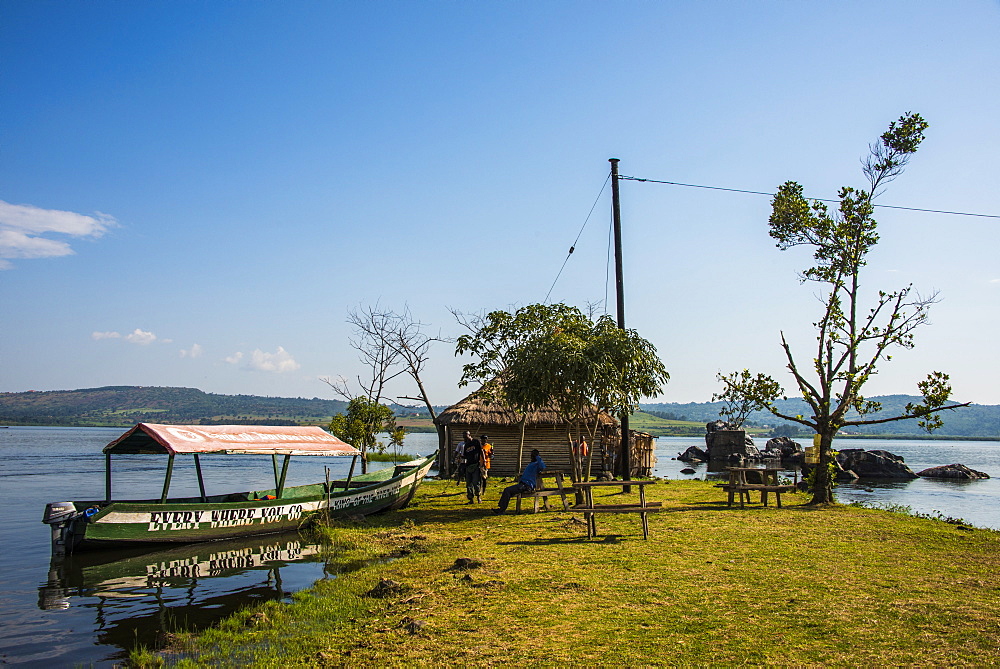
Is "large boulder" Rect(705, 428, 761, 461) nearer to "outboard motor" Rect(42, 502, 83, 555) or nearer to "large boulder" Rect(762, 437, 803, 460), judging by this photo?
"large boulder" Rect(762, 437, 803, 460)

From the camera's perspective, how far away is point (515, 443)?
29641 millimetres

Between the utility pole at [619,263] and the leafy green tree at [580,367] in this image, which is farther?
the utility pole at [619,263]

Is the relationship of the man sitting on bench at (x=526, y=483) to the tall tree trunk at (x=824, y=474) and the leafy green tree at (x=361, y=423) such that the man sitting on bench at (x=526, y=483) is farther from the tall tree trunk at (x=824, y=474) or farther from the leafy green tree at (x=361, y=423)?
the leafy green tree at (x=361, y=423)

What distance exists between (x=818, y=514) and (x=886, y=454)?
37.4 meters

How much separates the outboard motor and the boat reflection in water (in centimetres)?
28

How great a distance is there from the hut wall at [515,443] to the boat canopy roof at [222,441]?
493 inches

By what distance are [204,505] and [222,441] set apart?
4.50ft

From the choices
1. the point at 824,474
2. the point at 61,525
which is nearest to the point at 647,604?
the point at 824,474

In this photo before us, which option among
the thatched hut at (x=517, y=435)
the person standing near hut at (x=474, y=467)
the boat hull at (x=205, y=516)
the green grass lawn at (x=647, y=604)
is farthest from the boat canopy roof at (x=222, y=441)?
the thatched hut at (x=517, y=435)

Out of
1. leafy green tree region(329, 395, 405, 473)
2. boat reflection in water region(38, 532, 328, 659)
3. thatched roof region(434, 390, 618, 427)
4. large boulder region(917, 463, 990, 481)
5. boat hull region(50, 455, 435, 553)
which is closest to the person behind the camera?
boat reflection in water region(38, 532, 328, 659)

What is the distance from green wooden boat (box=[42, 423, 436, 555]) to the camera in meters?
13.3

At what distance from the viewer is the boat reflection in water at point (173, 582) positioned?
8.90 metres

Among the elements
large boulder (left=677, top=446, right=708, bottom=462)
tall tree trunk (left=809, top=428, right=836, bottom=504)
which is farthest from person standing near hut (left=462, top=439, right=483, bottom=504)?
large boulder (left=677, top=446, right=708, bottom=462)

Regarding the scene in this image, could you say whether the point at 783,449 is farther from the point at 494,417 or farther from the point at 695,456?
the point at 494,417
